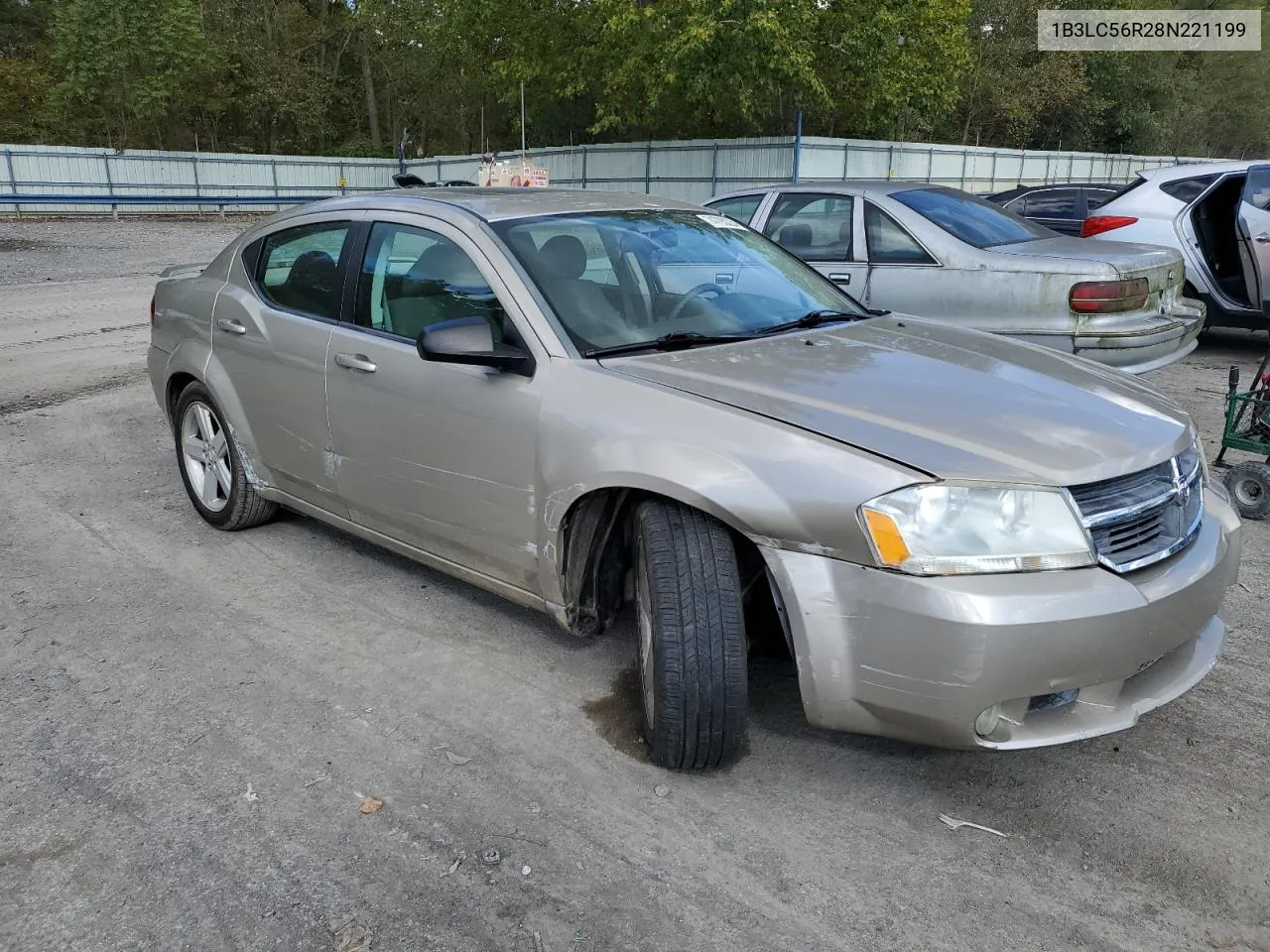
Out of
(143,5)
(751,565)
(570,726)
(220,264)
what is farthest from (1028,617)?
(143,5)

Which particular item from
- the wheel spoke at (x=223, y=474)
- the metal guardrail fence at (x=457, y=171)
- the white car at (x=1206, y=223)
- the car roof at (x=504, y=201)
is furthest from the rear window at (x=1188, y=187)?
the metal guardrail fence at (x=457, y=171)

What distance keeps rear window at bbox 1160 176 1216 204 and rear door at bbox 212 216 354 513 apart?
27.0 feet

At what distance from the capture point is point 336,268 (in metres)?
4.17

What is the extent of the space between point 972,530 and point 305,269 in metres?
3.10

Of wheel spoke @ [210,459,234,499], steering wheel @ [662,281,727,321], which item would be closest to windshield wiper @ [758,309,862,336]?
steering wheel @ [662,281,727,321]

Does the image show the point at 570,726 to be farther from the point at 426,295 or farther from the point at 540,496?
the point at 426,295

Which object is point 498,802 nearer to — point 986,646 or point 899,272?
point 986,646

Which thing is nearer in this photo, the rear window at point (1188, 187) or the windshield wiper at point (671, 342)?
the windshield wiper at point (671, 342)

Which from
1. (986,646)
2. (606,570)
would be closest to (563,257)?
(606,570)

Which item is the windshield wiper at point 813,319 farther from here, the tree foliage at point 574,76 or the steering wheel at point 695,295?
the tree foliage at point 574,76

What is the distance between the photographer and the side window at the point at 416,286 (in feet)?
11.9

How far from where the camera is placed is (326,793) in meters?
2.94

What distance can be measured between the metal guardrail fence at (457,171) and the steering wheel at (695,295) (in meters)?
20.8

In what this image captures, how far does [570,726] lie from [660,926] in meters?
0.96
